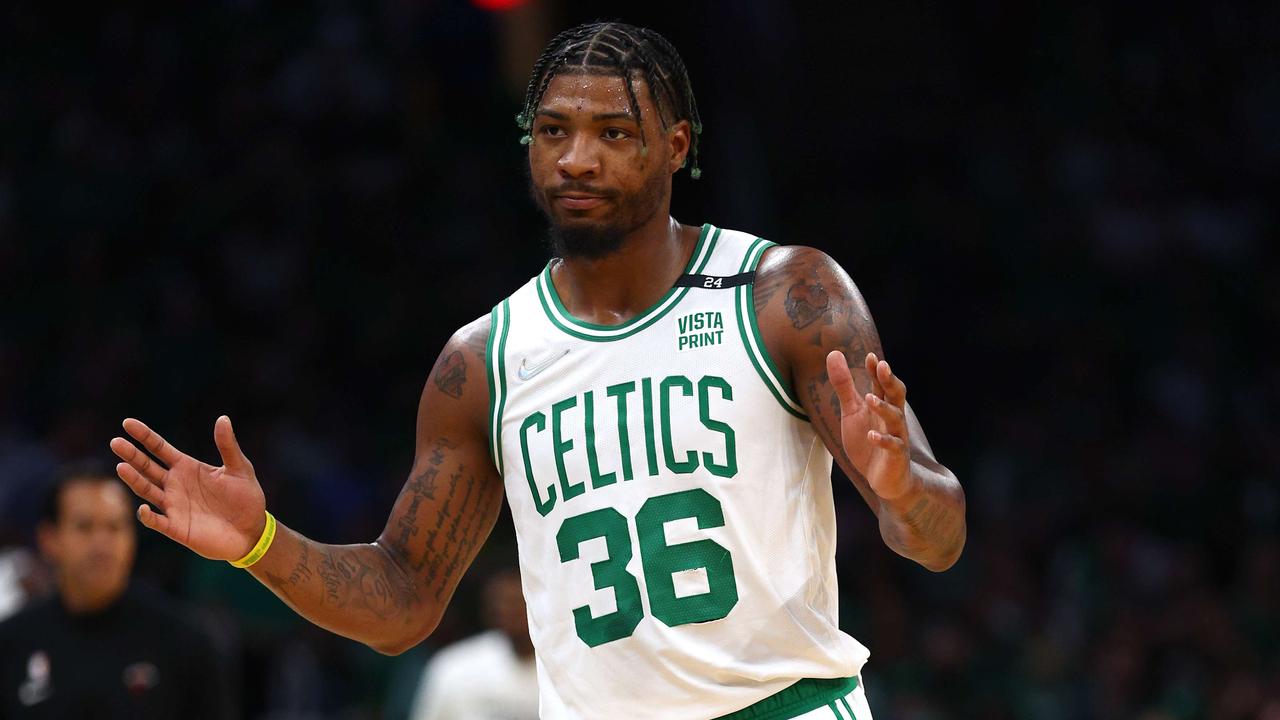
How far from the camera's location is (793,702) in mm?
3576

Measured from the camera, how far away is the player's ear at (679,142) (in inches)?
151

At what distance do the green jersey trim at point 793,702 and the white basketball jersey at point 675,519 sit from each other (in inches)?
0.8

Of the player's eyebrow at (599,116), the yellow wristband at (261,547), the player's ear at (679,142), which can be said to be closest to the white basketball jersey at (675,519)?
the player's ear at (679,142)

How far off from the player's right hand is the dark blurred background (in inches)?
221

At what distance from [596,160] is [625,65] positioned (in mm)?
239

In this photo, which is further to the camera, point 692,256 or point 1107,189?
point 1107,189

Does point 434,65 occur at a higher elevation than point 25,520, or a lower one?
higher

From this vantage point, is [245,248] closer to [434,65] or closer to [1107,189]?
[434,65]

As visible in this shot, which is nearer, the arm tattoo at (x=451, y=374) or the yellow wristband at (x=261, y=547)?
the yellow wristband at (x=261, y=547)

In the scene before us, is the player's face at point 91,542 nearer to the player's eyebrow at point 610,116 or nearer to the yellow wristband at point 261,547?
the yellow wristband at point 261,547

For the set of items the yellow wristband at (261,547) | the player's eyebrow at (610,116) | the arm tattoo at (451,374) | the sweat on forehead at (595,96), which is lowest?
the yellow wristband at (261,547)

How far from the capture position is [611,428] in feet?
12.0

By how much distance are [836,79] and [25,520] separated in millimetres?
6948

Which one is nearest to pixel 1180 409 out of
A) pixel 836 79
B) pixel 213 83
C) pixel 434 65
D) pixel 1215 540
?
pixel 1215 540
